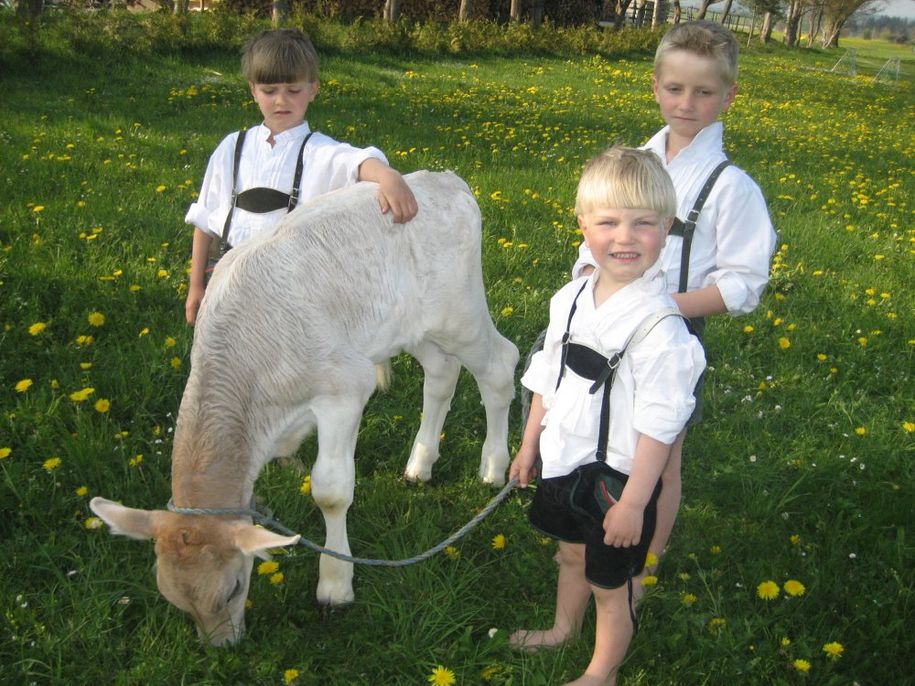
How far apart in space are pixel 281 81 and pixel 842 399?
3521 millimetres

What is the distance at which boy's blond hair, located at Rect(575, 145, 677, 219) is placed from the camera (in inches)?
90.0

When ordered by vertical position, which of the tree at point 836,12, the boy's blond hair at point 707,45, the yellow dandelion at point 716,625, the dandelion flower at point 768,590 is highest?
the tree at point 836,12

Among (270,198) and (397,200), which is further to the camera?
(270,198)

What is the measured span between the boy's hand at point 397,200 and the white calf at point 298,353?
0.18 feet

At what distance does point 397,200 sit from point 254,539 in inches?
58.0

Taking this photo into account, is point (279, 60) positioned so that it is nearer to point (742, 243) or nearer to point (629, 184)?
point (629, 184)

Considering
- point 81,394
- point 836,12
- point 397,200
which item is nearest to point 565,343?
point 397,200

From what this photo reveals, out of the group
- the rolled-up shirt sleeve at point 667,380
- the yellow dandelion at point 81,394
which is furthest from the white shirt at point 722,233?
the yellow dandelion at point 81,394

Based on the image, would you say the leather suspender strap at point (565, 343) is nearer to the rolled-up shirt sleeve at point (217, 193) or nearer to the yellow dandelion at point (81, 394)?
the rolled-up shirt sleeve at point (217, 193)

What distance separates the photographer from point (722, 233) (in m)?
2.79

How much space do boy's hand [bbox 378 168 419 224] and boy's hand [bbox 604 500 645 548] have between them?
4.86ft

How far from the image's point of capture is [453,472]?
4.00 meters

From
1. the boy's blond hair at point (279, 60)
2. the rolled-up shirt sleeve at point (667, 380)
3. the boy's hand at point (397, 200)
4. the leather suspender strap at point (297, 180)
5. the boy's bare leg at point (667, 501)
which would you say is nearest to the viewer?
the rolled-up shirt sleeve at point (667, 380)

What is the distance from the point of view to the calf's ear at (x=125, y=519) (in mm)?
2398
